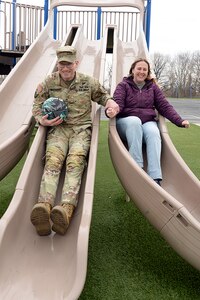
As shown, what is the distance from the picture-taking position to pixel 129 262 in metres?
3.05

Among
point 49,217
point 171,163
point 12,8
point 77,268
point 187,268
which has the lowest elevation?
point 187,268

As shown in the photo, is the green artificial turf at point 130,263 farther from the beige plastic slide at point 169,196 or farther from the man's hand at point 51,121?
the man's hand at point 51,121

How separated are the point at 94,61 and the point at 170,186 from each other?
3379mm

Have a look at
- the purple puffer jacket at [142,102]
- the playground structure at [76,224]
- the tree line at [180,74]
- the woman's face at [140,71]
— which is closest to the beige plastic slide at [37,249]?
the playground structure at [76,224]

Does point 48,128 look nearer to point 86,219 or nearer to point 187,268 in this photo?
point 86,219

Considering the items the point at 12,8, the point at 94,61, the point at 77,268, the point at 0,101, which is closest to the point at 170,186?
the point at 77,268

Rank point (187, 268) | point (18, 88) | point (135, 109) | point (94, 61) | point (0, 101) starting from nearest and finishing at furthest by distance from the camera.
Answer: point (187, 268) < point (135, 109) < point (0, 101) < point (18, 88) < point (94, 61)

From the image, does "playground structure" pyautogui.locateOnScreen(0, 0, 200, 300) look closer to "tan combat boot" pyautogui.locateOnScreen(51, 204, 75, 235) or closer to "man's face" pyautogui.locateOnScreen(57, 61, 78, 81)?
"tan combat boot" pyautogui.locateOnScreen(51, 204, 75, 235)

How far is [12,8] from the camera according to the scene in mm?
8445

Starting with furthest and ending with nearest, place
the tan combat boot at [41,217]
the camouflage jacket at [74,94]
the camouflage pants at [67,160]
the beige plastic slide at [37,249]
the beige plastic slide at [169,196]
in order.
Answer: the camouflage jacket at [74,94] → the camouflage pants at [67,160] → the tan combat boot at [41,217] → the beige plastic slide at [169,196] → the beige plastic slide at [37,249]

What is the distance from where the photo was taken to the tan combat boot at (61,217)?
2605 millimetres

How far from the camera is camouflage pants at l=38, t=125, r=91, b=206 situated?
289cm

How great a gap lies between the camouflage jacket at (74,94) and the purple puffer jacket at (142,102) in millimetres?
237

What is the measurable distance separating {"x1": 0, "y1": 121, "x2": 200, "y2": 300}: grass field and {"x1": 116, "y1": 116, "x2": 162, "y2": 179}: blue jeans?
26.7 inches
